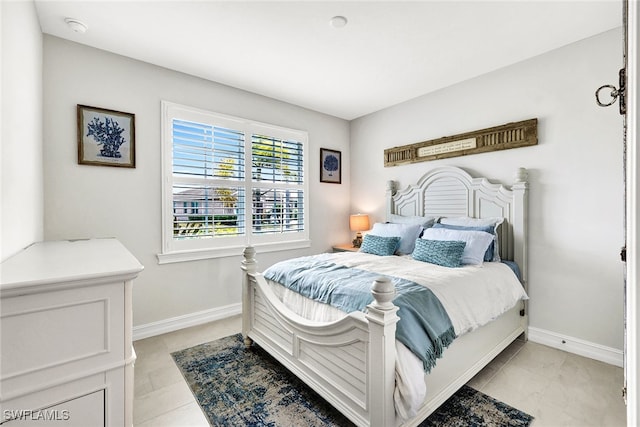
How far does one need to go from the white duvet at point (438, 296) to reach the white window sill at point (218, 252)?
3.67ft

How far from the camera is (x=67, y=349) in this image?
85 cm

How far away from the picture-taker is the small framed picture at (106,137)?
8.16 ft

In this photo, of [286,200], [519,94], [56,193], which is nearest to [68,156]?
[56,193]

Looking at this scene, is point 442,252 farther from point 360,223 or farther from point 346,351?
point 360,223

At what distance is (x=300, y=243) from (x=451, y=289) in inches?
92.3

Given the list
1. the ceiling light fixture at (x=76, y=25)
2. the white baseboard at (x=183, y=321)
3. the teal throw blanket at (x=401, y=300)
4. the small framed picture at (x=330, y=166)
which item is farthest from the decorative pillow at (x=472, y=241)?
the ceiling light fixture at (x=76, y=25)

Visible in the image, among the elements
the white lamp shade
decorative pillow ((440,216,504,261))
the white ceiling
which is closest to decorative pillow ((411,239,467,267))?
decorative pillow ((440,216,504,261))

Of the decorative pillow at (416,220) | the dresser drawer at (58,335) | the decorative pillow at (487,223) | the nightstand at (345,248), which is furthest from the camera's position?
the nightstand at (345,248)

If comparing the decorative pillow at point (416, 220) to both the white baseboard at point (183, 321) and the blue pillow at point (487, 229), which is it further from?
the white baseboard at point (183, 321)

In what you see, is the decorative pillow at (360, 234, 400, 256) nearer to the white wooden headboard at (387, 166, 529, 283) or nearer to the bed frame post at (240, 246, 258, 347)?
the white wooden headboard at (387, 166, 529, 283)

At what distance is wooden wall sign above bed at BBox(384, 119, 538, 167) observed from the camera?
2.74 meters

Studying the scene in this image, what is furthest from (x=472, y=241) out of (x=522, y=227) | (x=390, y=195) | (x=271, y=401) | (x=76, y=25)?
(x=76, y=25)

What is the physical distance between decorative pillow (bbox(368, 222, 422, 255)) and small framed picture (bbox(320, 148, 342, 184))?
1358 mm

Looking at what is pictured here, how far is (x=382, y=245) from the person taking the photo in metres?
3.03
